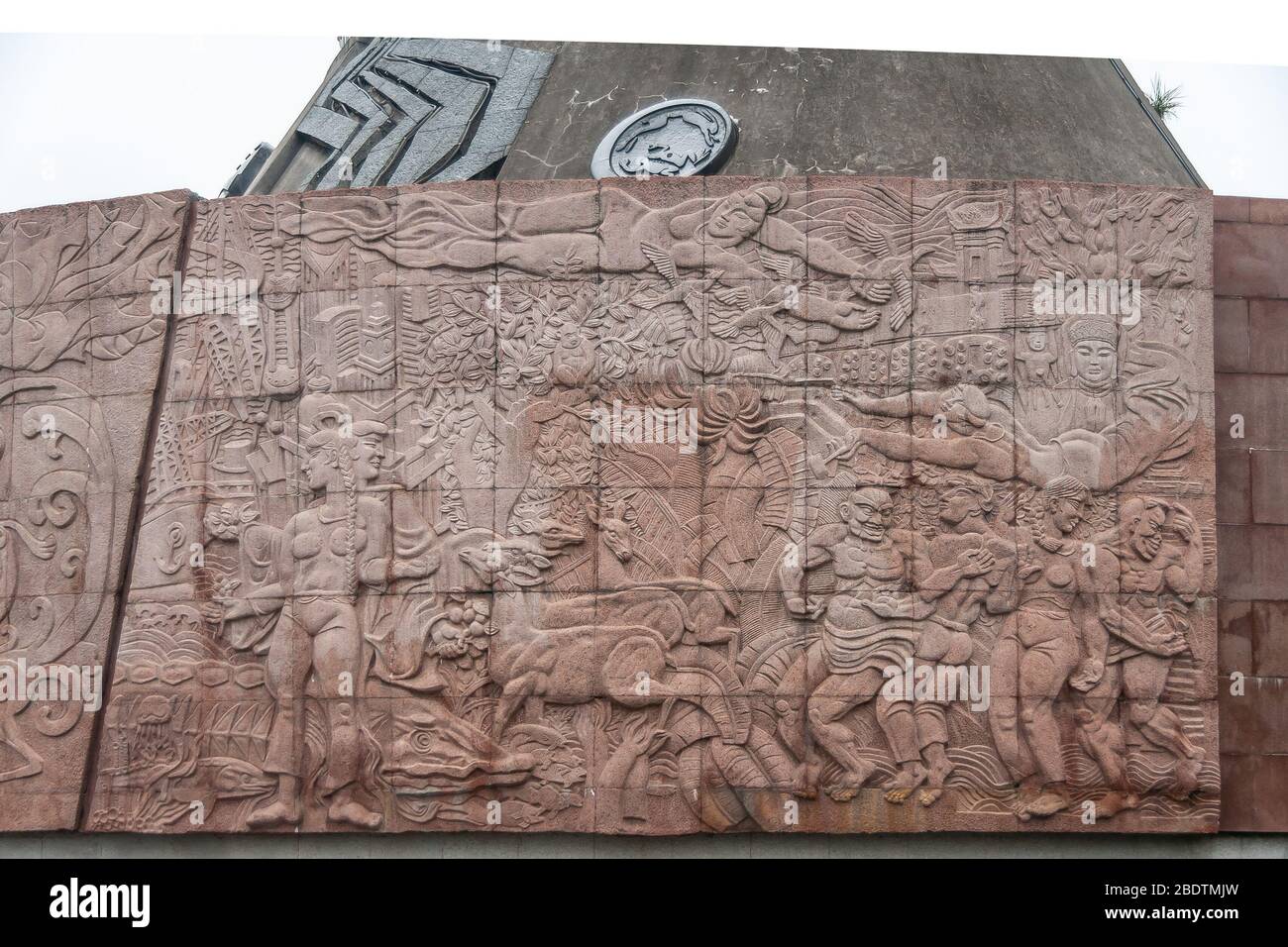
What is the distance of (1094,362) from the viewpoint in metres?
9.67

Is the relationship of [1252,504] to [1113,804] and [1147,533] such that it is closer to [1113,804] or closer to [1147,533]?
[1147,533]

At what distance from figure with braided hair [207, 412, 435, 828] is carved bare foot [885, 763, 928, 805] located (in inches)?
152

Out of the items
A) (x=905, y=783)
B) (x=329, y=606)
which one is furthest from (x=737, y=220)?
(x=905, y=783)

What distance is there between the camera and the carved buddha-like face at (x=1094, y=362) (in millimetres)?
9656

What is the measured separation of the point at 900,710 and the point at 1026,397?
2.62 meters

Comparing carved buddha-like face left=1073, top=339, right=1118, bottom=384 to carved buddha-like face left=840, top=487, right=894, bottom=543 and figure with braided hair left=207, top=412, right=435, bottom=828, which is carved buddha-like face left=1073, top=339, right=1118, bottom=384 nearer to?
carved buddha-like face left=840, top=487, right=894, bottom=543

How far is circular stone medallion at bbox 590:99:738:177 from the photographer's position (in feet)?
35.8

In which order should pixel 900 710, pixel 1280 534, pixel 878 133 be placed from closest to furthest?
pixel 900 710
pixel 1280 534
pixel 878 133

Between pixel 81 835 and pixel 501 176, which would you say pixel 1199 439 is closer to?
pixel 501 176

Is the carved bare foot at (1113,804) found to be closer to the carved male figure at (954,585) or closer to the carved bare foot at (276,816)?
the carved male figure at (954,585)

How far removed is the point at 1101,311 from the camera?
9734 mm

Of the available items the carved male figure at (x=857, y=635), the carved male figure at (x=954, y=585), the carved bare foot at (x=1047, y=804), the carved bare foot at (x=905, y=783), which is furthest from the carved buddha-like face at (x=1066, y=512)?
the carved bare foot at (x=905, y=783)

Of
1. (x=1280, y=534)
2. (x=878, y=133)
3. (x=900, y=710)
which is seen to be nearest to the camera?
(x=900, y=710)
